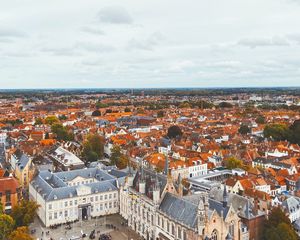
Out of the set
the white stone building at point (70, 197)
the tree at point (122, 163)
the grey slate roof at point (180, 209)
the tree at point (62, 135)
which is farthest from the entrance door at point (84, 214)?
the tree at point (62, 135)

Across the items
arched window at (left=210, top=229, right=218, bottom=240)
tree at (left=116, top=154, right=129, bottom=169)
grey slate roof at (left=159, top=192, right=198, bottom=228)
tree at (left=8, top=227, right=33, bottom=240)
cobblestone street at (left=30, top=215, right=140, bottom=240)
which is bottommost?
cobblestone street at (left=30, top=215, right=140, bottom=240)

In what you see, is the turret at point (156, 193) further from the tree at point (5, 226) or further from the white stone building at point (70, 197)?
the tree at point (5, 226)

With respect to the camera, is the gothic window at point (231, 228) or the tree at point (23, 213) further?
the tree at point (23, 213)

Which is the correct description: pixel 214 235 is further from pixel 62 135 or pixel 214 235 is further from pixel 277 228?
pixel 62 135

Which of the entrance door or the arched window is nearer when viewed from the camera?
the arched window

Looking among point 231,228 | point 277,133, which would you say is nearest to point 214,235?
point 231,228

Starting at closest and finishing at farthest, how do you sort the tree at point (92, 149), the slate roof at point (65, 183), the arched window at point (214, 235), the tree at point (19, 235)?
the arched window at point (214, 235) → the tree at point (19, 235) → the slate roof at point (65, 183) → the tree at point (92, 149)

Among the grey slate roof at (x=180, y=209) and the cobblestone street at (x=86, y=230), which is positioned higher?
the grey slate roof at (x=180, y=209)

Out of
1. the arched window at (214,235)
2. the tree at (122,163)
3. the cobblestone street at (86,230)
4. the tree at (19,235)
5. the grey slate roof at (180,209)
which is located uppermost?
the grey slate roof at (180,209)

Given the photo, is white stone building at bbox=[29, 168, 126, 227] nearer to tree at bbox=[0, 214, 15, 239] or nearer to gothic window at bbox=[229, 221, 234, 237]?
tree at bbox=[0, 214, 15, 239]

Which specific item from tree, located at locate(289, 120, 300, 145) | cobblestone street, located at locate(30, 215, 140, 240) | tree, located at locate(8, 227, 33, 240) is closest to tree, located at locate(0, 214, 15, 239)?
tree, located at locate(8, 227, 33, 240)
